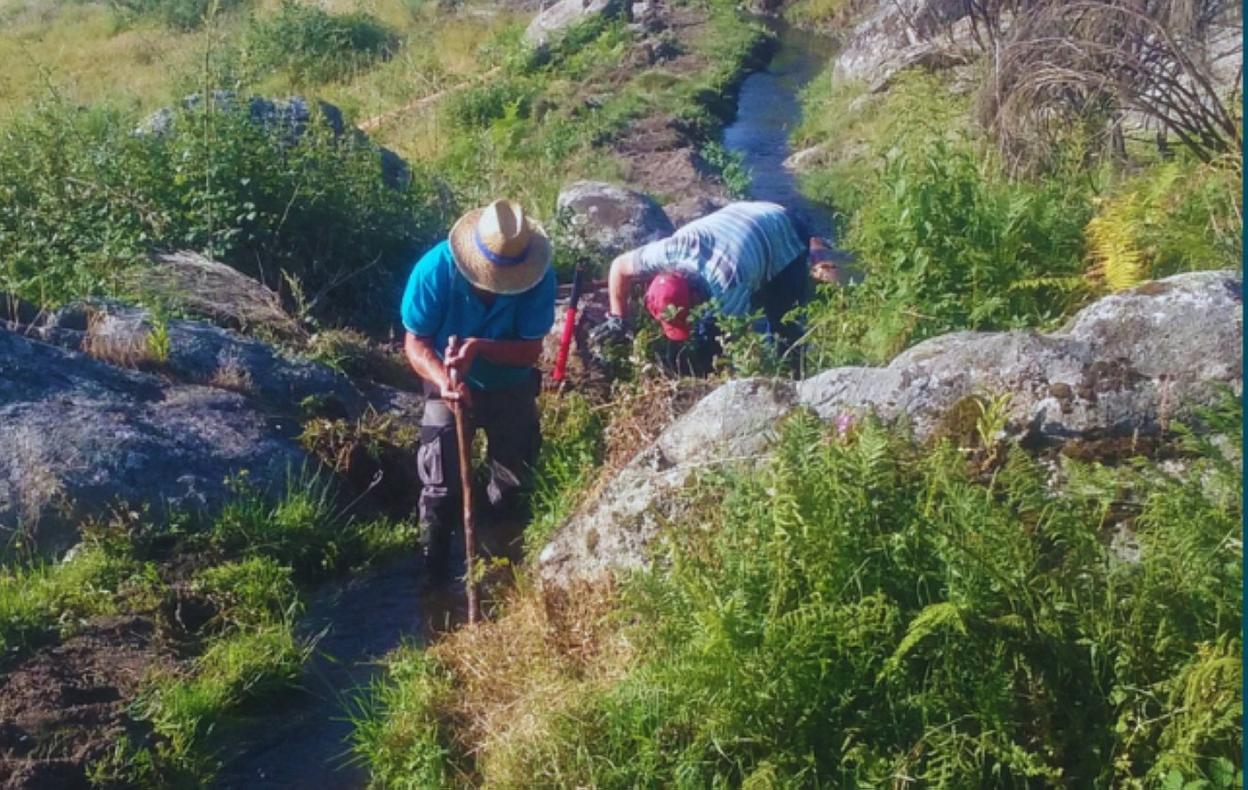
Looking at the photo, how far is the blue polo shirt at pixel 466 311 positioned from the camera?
264 inches

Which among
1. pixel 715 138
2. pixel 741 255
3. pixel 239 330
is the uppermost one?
pixel 741 255

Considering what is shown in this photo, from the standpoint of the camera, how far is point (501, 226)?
650 cm

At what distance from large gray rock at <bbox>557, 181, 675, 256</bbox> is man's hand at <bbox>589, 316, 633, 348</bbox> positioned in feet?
8.58

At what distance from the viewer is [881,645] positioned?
14.4ft

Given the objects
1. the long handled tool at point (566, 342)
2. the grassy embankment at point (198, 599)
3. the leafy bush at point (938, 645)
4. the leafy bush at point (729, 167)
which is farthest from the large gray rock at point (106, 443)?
the leafy bush at point (729, 167)

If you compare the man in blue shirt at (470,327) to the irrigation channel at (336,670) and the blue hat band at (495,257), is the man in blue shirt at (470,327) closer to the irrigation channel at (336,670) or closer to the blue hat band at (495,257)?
the blue hat band at (495,257)

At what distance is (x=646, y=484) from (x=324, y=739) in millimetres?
1518

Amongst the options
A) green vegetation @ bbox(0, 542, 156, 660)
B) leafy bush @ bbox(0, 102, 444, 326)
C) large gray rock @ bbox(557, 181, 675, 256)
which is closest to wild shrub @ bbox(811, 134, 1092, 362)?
large gray rock @ bbox(557, 181, 675, 256)

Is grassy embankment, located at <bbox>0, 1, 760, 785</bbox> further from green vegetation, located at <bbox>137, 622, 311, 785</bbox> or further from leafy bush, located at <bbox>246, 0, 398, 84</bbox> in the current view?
leafy bush, located at <bbox>246, 0, 398, 84</bbox>

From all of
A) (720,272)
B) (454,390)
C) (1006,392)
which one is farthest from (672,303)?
(1006,392)

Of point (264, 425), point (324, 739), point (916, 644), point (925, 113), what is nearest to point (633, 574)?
point (916, 644)

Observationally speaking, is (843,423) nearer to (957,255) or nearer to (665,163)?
(957,255)

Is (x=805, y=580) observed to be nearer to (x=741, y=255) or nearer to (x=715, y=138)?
(x=741, y=255)

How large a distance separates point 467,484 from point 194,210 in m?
4.42
